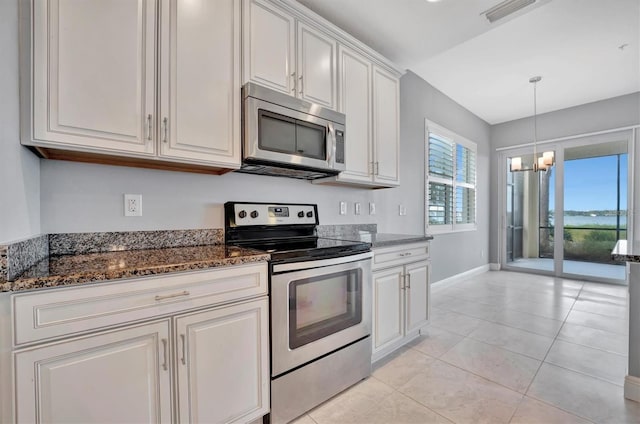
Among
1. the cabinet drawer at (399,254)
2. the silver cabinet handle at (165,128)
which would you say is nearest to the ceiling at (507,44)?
the silver cabinet handle at (165,128)

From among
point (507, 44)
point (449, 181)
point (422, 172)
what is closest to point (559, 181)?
point (449, 181)

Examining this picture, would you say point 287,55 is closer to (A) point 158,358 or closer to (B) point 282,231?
(B) point 282,231

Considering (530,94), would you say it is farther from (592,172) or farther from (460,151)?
(592,172)

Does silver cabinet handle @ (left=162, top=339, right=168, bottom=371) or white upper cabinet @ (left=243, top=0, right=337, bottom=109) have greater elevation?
white upper cabinet @ (left=243, top=0, right=337, bottom=109)

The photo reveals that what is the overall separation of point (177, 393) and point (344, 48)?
2.46 metres

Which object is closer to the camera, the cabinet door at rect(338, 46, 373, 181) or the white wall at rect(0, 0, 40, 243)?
the white wall at rect(0, 0, 40, 243)

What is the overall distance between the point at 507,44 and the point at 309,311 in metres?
3.33

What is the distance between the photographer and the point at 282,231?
219cm

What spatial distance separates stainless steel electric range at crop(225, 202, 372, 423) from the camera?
4.91 ft

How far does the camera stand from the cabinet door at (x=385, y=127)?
2.56 m

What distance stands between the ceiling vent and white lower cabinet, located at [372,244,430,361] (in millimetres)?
1877

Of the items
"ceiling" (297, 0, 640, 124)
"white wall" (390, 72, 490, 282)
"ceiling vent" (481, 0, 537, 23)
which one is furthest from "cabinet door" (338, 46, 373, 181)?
"ceiling vent" (481, 0, 537, 23)

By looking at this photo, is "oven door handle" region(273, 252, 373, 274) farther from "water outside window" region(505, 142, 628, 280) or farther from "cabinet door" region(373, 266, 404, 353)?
"water outside window" region(505, 142, 628, 280)

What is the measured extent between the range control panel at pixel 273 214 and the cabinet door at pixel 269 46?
809 millimetres
